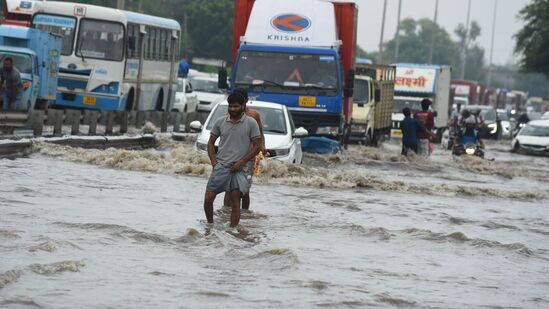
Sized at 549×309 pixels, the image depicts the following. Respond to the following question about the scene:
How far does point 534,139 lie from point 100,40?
68.7 ft

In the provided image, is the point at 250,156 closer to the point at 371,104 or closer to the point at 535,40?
the point at 371,104

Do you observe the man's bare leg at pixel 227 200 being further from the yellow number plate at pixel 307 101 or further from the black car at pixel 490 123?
the black car at pixel 490 123

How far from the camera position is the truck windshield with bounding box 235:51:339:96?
2769 centimetres

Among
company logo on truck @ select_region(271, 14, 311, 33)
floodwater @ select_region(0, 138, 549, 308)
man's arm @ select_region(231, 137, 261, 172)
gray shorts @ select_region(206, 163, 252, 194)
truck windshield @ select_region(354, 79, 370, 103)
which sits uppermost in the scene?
company logo on truck @ select_region(271, 14, 311, 33)

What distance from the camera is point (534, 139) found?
49.8 m

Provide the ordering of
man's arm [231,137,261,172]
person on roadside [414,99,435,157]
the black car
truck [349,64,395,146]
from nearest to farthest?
man's arm [231,137,261,172] → person on roadside [414,99,435,157] → truck [349,64,395,146] → the black car

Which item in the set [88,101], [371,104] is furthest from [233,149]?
[371,104]

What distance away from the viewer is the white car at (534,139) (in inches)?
1943

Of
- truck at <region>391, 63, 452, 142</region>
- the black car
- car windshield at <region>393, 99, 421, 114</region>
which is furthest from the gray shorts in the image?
the black car

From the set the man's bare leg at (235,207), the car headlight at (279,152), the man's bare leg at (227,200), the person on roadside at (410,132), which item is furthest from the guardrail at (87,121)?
the man's bare leg at (235,207)

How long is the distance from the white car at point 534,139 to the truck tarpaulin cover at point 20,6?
69.6 ft

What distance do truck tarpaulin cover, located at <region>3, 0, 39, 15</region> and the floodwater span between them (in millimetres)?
11797

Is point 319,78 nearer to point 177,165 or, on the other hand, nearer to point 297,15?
point 297,15

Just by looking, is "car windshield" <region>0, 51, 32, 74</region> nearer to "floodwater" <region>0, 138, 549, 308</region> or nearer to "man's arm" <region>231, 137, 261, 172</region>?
"floodwater" <region>0, 138, 549, 308</region>
